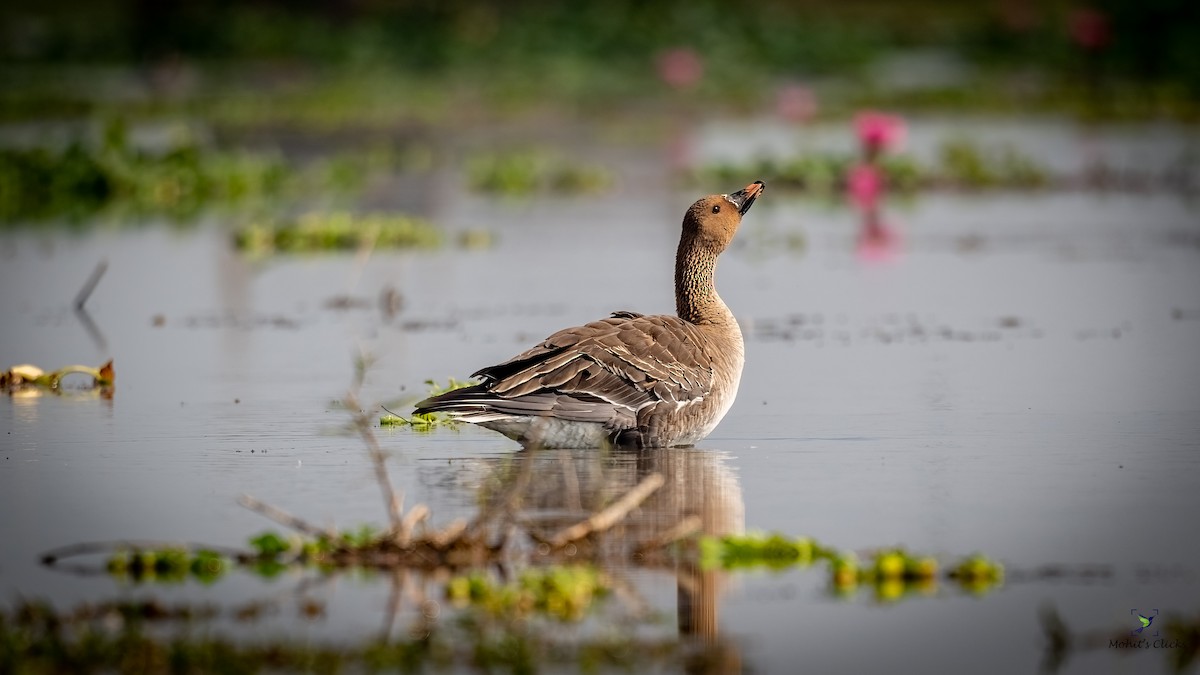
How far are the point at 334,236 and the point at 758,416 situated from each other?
31.3 ft

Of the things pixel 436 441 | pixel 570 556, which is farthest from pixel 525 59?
pixel 570 556

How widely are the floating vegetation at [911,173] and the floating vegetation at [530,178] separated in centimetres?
157

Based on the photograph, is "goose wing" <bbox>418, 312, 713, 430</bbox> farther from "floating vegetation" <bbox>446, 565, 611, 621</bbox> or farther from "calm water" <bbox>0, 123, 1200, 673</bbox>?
"floating vegetation" <bbox>446, 565, 611, 621</bbox>

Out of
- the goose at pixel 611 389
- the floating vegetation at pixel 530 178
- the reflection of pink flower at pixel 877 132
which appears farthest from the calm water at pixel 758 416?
the floating vegetation at pixel 530 178

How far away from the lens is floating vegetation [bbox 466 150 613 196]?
27422 millimetres

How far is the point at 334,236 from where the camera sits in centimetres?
2066

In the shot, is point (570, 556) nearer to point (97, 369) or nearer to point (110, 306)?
point (97, 369)

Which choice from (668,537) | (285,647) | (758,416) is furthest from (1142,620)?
(758,416)

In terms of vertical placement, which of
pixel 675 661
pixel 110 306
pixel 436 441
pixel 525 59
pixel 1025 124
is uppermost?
pixel 525 59

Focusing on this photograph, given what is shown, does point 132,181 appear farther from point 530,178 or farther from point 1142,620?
point 1142,620

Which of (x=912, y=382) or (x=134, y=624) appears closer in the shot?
(x=134, y=624)

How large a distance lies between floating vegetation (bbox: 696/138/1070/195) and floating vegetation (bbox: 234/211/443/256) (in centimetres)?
616

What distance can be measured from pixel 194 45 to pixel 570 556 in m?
48.0

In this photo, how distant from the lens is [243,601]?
765 centimetres
